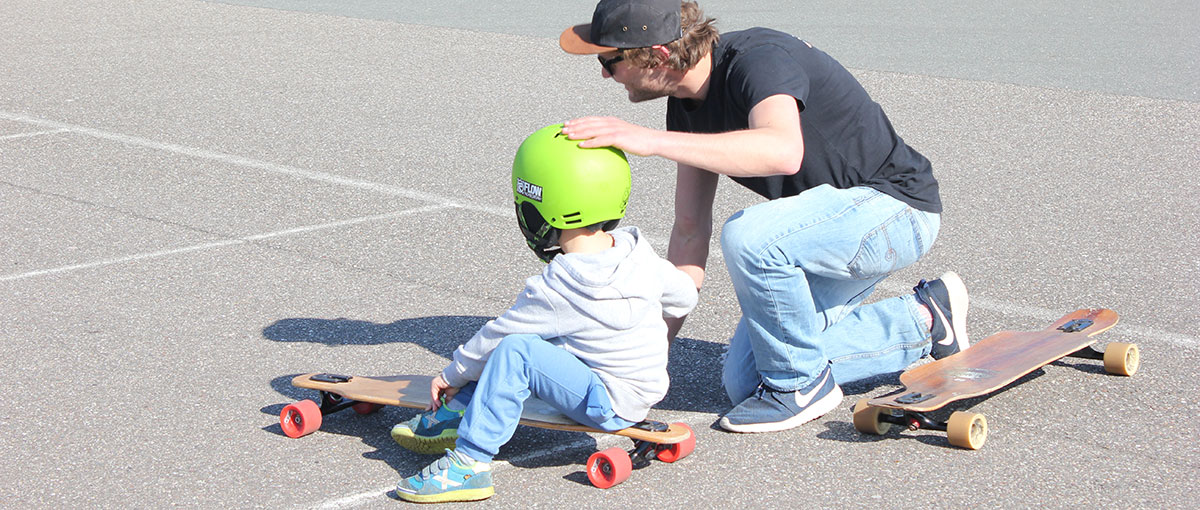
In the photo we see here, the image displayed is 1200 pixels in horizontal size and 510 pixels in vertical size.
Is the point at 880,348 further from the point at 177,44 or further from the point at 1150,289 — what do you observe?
the point at 177,44

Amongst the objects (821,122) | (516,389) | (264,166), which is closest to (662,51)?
(821,122)

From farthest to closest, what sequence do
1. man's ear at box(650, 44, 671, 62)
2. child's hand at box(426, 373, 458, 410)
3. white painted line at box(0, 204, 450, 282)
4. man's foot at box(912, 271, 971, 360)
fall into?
white painted line at box(0, 204, 450, 282) → man's foot at box(912, 271, 971, 360) → man's ear at box(650, 44, 671, 62) → child's hand at box(426, 373, 458, 410)

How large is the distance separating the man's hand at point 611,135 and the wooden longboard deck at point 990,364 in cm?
112

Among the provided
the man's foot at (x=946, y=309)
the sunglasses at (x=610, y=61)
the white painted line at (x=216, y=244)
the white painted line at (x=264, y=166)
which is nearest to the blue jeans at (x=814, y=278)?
the man's foot at (x=946, y=309)

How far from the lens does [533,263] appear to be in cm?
616

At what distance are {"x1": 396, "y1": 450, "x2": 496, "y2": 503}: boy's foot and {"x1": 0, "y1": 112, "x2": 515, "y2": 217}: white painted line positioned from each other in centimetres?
342

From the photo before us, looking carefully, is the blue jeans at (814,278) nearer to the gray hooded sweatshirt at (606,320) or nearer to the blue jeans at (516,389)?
the gray hooded sweatshirt at (606,320)

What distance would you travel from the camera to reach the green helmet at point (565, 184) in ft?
11.9

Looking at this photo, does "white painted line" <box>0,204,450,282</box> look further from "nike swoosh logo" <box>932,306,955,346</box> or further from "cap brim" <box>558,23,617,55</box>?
"nike swoosh logo" <box>932,306,955,346</box>

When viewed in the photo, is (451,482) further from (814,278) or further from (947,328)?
(947,328)

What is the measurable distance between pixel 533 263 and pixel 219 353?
5.49 ft

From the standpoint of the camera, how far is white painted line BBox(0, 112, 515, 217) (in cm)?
730

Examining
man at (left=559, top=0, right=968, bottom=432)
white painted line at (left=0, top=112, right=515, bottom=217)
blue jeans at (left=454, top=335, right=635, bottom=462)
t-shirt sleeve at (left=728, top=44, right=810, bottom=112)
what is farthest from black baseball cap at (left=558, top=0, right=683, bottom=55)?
white painted line at (left=0, top=112, right=515, bottom=217)

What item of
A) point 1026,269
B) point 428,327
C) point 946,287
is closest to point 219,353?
point 428,327
